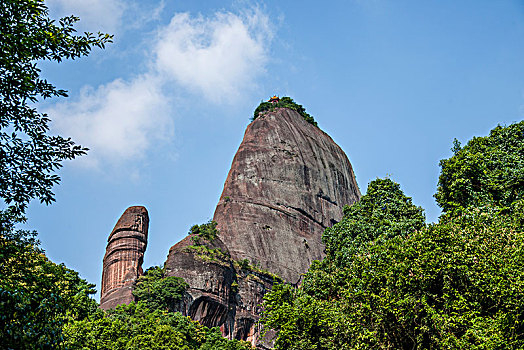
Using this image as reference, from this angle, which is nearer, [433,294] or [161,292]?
[433,294]

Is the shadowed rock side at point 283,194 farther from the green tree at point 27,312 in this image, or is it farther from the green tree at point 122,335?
the green tree at point 27,312

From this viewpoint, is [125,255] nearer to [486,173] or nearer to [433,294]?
[486,173]

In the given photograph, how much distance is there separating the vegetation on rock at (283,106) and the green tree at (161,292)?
34065mm

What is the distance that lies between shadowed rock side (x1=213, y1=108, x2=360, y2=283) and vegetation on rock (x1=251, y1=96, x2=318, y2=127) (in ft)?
4.44

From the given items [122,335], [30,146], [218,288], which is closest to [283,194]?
[218,288]

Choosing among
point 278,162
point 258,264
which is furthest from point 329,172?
point 258,264

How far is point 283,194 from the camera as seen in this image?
62.8m

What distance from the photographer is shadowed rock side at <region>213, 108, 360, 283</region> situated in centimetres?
5616

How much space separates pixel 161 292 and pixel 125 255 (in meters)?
6.08

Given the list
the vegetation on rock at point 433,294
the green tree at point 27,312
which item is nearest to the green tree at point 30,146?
the green tree at point 27,312

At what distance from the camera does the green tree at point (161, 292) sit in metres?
41.7

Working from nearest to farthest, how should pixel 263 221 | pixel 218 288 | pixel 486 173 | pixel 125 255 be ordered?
pixel 486 173 < pixel 218 288 < pixel 125 255 < pixel 263 221

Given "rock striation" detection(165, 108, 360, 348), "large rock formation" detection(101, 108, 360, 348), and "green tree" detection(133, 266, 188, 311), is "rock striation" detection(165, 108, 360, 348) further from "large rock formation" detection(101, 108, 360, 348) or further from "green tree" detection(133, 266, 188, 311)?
"green tree" detection(133, 266, 188, 311)

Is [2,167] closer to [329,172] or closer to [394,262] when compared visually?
[394,262]
